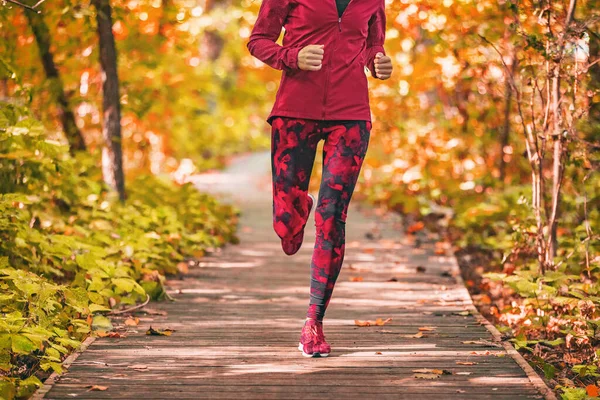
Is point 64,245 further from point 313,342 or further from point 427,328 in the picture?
point 427,328

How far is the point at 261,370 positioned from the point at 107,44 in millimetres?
5003

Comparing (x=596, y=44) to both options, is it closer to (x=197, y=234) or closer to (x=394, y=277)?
(x=394, y=277)

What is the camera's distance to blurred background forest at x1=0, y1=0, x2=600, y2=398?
5062 millimetres

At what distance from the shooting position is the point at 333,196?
14.3ft

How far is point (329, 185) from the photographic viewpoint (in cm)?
434

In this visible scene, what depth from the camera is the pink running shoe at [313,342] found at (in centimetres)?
438

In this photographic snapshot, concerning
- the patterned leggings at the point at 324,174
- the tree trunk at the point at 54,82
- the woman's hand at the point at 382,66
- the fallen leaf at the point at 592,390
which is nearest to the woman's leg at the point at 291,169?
the patterned leggings at the point at 324,174

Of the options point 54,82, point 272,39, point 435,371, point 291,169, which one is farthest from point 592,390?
point 54,82

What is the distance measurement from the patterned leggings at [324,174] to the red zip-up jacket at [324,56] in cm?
8

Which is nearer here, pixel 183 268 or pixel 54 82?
pixel 183 268

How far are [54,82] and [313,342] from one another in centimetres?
582

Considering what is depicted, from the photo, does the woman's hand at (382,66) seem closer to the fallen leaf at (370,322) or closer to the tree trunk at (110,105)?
the fallen leaf at (370,322)

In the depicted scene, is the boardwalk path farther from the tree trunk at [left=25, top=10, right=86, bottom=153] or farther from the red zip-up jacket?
the tree trunk at [left=25, top=10, right=86, bottom=153]

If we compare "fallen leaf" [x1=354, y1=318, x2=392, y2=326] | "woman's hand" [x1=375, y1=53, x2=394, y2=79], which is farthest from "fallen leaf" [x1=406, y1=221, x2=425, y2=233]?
"woman's hand" [x1=375, y1=53, x2=394, y2=79]
